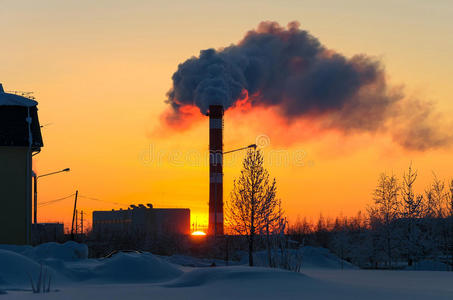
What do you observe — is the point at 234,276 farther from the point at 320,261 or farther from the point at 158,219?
the point at 158,219

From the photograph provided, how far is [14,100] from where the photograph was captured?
4244 centimetres

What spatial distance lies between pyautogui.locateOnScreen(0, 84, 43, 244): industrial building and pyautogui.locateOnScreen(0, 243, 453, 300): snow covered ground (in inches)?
344

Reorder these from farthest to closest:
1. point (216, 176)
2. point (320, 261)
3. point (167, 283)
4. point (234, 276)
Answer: point (216, 176)
point (320, 261)
point (167, 283)
point (234, 276)

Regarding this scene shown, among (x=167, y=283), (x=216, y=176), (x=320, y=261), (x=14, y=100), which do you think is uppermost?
(x=14, y=100)

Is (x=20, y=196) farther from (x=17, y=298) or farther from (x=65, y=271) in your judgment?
(x=17, y=298)

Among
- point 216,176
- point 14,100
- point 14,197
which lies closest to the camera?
point 14,197

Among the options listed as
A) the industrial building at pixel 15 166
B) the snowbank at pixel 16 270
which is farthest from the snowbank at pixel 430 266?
the industrial building at pixel 15 166

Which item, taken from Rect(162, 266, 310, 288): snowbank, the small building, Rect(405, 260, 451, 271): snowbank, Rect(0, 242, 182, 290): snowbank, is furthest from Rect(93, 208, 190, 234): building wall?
Rect(162, 266, 310, 288): snowbank

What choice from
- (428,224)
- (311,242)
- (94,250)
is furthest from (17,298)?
(311,242)

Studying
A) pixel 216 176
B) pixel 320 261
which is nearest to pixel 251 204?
pixel 320 261

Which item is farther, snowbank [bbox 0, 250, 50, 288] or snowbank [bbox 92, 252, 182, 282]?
snowbank [bbox 92, 252, 182, 282]

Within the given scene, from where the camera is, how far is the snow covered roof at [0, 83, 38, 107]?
42128 mm

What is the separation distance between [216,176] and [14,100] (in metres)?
32.8

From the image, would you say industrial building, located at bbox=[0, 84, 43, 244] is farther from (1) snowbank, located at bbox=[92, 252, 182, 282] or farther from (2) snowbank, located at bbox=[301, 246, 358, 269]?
(2) snowbank, located at bbox=[301, 246, 358, 269]
